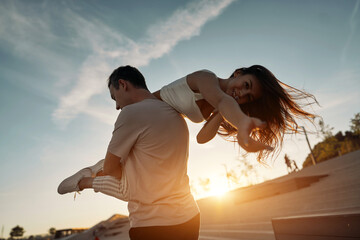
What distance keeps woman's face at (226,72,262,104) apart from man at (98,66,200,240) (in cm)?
48

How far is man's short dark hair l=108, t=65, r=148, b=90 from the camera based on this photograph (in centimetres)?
154

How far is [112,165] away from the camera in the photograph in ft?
4.18

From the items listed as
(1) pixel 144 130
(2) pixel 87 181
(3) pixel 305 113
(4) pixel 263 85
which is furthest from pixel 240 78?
(2) pixel 87 181

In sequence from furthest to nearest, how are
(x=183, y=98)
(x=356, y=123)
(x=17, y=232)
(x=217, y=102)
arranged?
(x=17, y=232)
(x=356, y=123)
(x=183, y=98)
(x=217, y=102)

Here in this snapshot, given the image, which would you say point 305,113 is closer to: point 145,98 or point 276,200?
point 145,98

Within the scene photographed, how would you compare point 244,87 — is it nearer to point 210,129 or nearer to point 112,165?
point 210,129

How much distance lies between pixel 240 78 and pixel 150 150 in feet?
2.60

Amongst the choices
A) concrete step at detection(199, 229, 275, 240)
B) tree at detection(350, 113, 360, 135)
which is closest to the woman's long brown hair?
concrete step at detection(199, 229, 275, 240)

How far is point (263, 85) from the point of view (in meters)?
1.56

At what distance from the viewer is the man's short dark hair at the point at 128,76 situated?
1.54 meters

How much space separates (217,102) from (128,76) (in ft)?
2.26

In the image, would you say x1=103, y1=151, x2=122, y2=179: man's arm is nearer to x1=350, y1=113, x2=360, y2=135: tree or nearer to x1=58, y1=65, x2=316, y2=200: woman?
x1=58, y1=65, x2=316, y2=200: woman

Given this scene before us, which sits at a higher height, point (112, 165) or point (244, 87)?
point (244, 87)

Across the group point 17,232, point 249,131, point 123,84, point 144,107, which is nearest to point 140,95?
point 123,84
